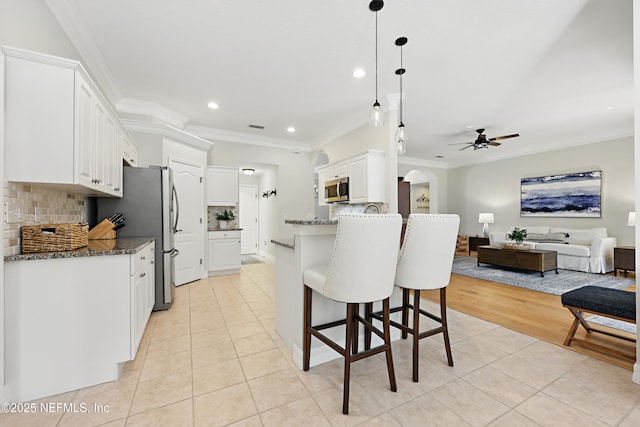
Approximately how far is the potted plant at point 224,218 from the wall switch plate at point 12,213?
143 inches

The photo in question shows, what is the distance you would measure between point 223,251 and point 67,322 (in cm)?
342

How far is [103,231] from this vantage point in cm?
262

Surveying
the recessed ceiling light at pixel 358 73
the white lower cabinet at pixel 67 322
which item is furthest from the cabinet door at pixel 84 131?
the recessed ceiling light at pixel 358 73

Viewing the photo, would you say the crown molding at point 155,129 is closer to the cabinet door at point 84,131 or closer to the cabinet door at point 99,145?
the cabinet door at point 99,145

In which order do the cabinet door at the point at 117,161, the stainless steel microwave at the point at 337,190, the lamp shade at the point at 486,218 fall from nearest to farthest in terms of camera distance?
1. the cabinet door at the point at 117,161
2. the stainless steel microwave at the point at 337,190
3. the lamp shade at the point at 486,218

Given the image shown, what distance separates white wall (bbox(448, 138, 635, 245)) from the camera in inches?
215

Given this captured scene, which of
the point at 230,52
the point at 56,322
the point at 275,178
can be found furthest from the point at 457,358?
the point at 275,178

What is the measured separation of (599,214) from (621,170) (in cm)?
95

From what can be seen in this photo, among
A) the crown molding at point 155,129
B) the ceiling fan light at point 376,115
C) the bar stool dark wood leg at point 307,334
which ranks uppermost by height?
the crown molding at point 155,129

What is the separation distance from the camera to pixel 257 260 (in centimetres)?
688

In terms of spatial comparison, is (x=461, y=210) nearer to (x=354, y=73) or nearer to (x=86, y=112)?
(x=354, y=73)

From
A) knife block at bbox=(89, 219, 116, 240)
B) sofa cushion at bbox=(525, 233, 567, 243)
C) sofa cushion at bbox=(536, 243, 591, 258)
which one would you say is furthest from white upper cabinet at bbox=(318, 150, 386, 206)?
sofa cushion at bbox=(525, 233, 567, 243)

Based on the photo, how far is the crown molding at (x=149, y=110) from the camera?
3953 millimetres

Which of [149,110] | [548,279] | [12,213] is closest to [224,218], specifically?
[149,110]
